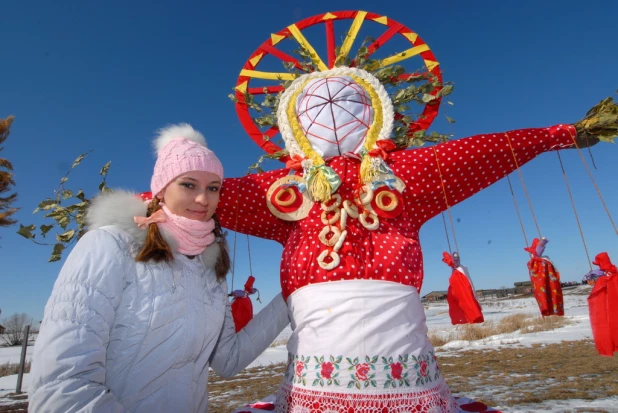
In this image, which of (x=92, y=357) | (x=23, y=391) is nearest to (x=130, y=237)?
(x=92, y=357)

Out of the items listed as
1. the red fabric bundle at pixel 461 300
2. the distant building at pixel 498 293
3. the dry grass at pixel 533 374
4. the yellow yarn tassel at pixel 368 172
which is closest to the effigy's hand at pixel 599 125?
the red fabric bundle at pixel 461 300

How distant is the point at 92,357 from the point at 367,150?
1.56m

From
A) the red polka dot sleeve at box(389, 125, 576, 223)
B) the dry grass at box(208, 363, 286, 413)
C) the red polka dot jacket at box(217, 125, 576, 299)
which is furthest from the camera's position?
the dry grass at box(208, 363, 286, 413)

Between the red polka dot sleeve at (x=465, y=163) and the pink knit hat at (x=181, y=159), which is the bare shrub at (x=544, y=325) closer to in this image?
the red polka dot sleeve at (x=465, y=163)

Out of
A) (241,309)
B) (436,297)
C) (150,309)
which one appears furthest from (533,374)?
(436,297)

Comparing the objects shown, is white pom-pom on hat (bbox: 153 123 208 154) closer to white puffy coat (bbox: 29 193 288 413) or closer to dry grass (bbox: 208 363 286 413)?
white puffy coat (bbox: 29 193 288 413)

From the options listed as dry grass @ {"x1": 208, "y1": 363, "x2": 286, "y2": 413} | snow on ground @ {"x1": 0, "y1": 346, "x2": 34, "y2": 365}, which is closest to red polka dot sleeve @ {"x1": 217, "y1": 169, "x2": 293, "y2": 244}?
dry grass @ {"x1": 208, "y1": 363, "x2": 286, "y2": 413}

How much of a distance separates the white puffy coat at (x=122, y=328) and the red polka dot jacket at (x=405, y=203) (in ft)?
1.60

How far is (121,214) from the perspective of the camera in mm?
1547

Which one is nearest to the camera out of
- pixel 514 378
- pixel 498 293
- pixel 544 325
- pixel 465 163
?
pixel 465 163

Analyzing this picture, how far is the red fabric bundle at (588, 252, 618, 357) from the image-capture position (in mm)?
1477

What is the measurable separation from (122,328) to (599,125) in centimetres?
222

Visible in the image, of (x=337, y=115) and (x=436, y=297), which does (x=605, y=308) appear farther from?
(x=436, y=297)

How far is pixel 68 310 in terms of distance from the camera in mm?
1200
